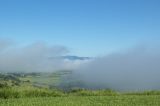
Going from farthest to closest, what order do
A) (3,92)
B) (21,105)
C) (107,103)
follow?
(3,92), (107,103), (21,105)

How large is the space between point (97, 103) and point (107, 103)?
2.47 ft

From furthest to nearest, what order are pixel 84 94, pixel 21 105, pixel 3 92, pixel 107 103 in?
pixel 84 94 → pixel 3 92 → pixel 107 103 → pixel 21 105

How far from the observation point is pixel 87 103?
103 feet

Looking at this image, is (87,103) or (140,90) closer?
(87,103)

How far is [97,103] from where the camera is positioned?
103ft

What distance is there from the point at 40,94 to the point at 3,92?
3.49 m

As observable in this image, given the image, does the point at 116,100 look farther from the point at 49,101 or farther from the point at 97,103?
the point at 49,101

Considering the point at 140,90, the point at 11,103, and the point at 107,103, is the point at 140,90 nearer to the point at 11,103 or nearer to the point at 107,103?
the point at 107,103

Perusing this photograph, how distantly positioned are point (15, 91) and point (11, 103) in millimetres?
7094

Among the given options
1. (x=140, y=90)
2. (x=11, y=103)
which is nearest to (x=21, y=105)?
(x=11, y=103)

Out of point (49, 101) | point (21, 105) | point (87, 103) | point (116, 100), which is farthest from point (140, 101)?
point (21, 105)

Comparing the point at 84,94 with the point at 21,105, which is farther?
the point at 84,94

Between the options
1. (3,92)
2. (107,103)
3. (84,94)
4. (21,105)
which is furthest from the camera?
(84,94)

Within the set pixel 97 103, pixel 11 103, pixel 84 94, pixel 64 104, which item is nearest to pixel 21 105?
pixel 11 103
